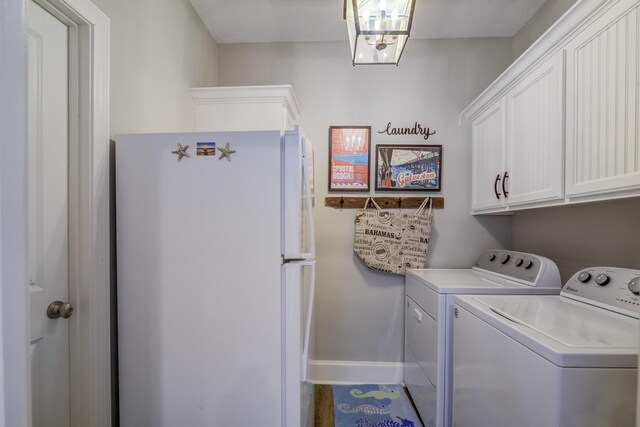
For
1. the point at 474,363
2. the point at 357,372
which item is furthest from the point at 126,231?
the point at 357,372

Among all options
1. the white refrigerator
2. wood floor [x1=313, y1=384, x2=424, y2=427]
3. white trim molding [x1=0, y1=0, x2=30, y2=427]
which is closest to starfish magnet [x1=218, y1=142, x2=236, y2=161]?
the white refrigerator

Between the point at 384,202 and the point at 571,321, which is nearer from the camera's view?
the point at 571,321

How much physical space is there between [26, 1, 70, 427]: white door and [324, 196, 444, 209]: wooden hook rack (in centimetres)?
165

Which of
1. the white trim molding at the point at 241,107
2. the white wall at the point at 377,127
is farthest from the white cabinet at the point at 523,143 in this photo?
the white trim molding at the point at 241,107

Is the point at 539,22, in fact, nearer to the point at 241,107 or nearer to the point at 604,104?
the point at 604,104

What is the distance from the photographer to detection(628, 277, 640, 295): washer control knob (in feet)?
3.67

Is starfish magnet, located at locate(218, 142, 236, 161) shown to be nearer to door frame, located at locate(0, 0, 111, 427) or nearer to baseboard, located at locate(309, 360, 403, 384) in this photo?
door frame, located at locate(0, 0, 111, 427)

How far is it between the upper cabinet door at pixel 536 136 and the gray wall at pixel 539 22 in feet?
2.10

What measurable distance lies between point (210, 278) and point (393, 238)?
1518mm

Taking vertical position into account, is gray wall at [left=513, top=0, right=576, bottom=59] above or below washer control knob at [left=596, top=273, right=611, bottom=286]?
above

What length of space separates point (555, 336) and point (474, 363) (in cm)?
43

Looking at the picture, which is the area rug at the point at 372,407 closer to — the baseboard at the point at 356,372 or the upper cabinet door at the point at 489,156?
the baseboard at the point at 356,372

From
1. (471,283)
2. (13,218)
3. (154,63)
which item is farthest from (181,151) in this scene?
(471,283)

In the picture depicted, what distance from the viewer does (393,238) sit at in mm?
2279
